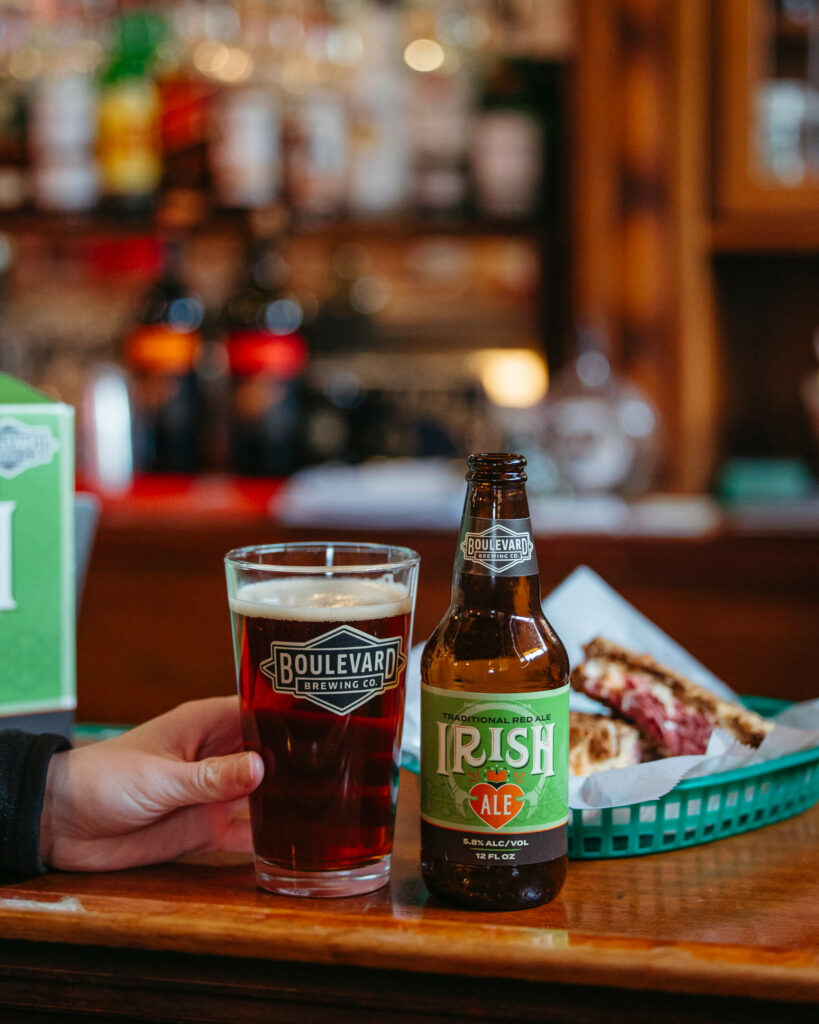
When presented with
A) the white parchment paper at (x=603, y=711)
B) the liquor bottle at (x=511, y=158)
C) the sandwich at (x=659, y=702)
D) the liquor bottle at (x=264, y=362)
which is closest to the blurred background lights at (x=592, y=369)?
the liquor bottle at (x=511, y=158)

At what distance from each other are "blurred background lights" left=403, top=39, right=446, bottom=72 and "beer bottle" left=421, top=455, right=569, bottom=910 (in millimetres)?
1967

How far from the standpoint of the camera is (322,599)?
2.13 feet

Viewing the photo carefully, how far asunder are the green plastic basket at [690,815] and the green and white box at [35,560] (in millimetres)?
339

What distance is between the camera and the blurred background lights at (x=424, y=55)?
95.0 inches

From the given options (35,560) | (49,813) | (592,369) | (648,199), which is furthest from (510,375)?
(49,813)

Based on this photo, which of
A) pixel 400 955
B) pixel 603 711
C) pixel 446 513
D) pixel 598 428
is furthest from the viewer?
pixel 598 428

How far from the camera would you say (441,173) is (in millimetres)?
2385

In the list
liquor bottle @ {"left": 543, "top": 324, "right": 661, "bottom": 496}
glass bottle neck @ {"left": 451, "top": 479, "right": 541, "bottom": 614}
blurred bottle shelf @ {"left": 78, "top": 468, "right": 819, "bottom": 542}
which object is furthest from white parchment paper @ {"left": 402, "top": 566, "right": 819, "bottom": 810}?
liquor bottle @ {"left": 543, "top": 324, "right": 661, "bottom": 496}

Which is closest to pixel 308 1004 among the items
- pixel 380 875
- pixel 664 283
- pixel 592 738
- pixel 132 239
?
pixel 380 875

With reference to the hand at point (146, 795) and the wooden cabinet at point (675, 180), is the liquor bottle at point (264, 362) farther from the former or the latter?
the hand at point (146, 795)

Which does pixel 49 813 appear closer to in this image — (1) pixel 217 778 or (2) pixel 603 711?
(1) pixel 217 778

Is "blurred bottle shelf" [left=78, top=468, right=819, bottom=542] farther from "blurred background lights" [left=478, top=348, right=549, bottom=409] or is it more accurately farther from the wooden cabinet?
"blurred background lights" [left=478, top=348, right=549, bottom=409]

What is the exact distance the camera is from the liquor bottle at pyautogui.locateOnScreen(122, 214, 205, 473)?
2467 millimetres

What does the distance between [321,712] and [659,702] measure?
233 mm
